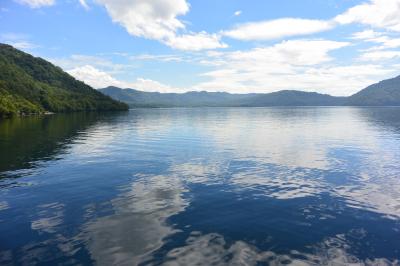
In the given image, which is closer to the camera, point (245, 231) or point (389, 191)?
point (245, 231)

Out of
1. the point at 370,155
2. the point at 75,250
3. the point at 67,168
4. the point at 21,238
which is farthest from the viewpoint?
the point at 370,155

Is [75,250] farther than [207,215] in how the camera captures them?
No

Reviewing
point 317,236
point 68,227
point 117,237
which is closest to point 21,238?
point 68,227

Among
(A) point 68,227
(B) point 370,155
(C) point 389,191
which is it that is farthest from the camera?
(B) point 370,155

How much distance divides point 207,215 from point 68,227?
38.2ft

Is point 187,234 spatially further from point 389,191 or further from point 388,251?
point 389,191

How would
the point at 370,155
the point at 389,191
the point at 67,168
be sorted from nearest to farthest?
the point at 389,191 → the point at 67,168 → the point at 370,155

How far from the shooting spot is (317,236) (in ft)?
84.5

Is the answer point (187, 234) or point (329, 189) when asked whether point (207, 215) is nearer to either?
point (187, 234)

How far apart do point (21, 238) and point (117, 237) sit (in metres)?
7.08

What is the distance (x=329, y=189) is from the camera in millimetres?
39125

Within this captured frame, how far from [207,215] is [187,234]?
4698mm

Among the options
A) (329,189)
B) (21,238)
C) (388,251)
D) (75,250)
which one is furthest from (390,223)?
(21,238)

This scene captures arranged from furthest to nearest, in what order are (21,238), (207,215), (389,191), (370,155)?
(370,155), (389,191), (207,215), (21,238)
